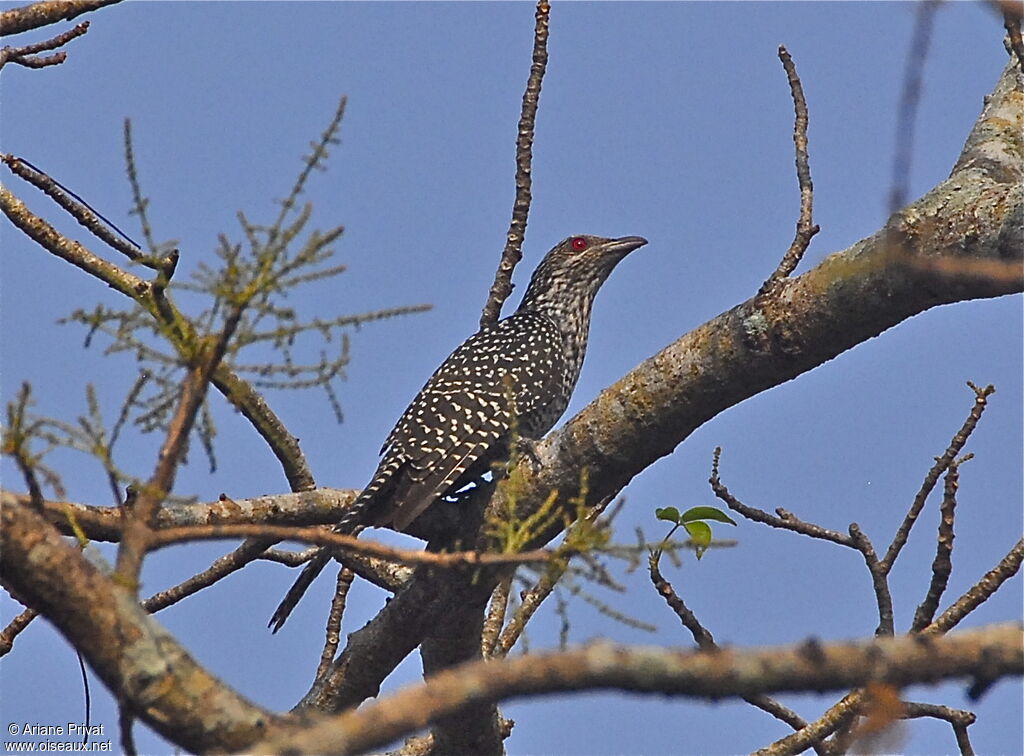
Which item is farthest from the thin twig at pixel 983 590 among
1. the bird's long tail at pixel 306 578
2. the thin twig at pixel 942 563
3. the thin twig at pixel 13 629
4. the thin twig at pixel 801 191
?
the thin twig at pixel 13 629

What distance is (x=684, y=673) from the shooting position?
2.21 metres

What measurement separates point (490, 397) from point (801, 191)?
236 centimetres

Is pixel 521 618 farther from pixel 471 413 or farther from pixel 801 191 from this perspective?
pixel 801 191

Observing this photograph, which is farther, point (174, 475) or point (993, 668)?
point (174, 475)

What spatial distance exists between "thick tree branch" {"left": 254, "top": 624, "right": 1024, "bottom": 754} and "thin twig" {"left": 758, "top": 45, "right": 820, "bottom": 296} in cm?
260

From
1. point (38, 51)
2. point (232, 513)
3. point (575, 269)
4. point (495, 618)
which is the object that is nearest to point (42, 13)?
point (38, 51)

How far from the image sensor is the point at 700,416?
4797mm

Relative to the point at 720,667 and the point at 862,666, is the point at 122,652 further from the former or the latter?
the point at 862,666

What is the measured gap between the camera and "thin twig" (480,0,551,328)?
6.17 m

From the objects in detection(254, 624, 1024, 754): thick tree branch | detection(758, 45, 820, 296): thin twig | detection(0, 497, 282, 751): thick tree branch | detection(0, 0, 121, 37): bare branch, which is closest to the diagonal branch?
detection(758, 45, 820, 296): thin twig

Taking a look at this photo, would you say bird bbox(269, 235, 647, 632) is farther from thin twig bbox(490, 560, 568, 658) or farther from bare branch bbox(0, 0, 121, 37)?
bare branch bbox(0, 0, 121, 37)

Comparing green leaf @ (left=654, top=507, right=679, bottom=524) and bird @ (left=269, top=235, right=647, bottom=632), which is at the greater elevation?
bird @ (left=269, top=235, right=647, bottom=632)

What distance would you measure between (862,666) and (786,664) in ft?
0.39

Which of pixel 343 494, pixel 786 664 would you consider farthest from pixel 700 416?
pixel 786 664
